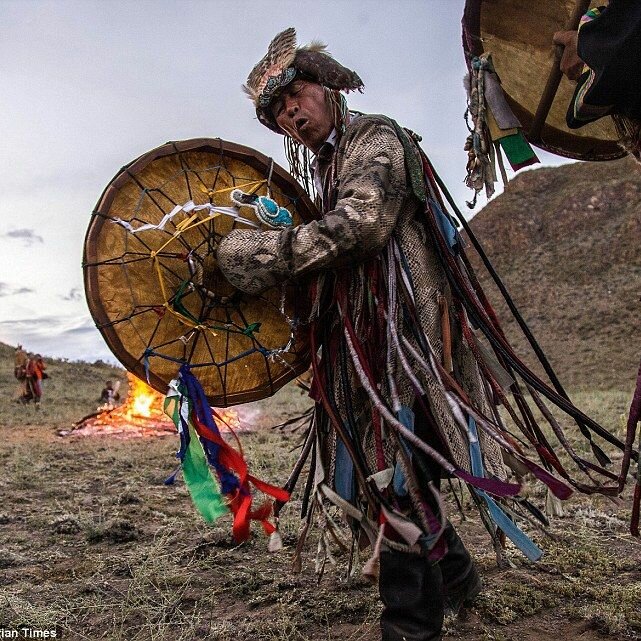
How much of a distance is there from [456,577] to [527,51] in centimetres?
211

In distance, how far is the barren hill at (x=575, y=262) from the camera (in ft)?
87.3

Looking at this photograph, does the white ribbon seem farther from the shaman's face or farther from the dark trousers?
the dark trousers

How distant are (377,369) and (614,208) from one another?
3911cm

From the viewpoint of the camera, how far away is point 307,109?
2.37 meters

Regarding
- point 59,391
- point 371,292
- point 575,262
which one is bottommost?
point 371,292

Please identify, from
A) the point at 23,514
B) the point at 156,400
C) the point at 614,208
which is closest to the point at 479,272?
the point at 614,208

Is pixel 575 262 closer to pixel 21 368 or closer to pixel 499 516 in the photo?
pixel 21 368

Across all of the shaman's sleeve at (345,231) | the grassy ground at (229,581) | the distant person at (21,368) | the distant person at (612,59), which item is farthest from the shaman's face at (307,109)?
the distant person at (21,368)

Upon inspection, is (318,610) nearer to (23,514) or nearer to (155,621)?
(155,621)

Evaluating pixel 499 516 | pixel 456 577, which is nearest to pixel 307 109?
pixel 499 516

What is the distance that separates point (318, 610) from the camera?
2.74m

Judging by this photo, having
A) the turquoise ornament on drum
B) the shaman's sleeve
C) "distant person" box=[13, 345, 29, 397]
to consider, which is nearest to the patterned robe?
the shaman's sleeve

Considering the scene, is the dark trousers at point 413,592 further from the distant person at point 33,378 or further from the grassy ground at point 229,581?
the distant person at point 33,378

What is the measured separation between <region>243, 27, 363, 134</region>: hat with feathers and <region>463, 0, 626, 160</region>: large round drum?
0.50m
